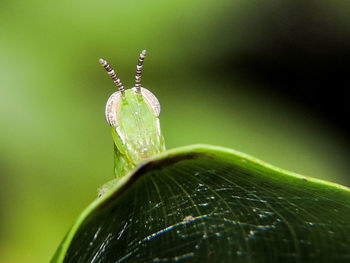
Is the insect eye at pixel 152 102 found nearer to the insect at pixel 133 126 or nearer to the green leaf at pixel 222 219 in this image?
the insect at pixel 133 126

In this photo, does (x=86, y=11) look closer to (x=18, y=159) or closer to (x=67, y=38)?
(x=67, y=38)

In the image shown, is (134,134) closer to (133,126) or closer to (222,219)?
(133,126)

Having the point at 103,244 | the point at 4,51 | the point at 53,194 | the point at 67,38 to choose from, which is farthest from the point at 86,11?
the point at 103,244

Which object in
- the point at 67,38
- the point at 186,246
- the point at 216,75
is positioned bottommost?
the point at 186,246

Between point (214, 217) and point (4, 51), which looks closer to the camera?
point (214, 217)

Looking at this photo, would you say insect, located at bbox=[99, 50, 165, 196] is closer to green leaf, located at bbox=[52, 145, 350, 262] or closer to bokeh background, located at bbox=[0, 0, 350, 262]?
bokeh background, located at bbox=[0, 0, 350, 262]

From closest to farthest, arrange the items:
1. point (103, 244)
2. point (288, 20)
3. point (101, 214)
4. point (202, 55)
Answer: point (101, 214)
point (103, 244)
point (202, 55)
point (288, 20)
